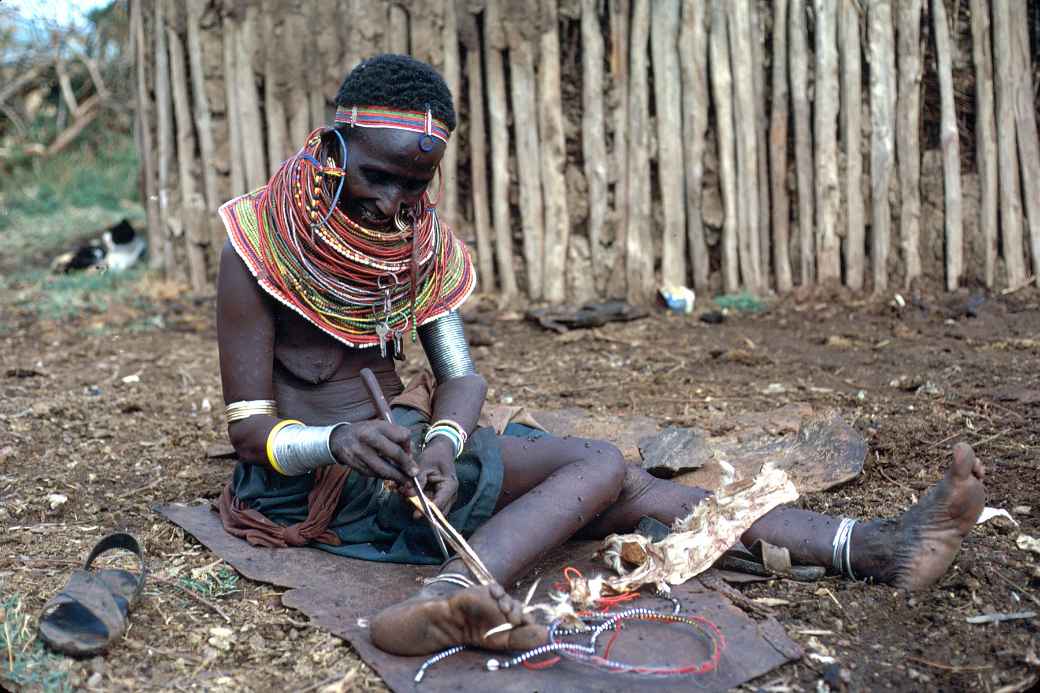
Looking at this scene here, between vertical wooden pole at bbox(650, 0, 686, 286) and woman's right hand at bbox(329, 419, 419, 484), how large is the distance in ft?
12.2

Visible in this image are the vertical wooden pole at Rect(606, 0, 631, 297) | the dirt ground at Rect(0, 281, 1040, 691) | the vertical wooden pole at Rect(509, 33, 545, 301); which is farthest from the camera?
the vertical wooden pole at Rect(509, 33, 545, 301)

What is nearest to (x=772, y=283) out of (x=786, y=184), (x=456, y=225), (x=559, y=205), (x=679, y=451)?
(x=786, y=184)

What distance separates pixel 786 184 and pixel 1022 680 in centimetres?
402

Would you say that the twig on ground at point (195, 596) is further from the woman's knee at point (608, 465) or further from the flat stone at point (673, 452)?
the flat stone at point (673, 452)

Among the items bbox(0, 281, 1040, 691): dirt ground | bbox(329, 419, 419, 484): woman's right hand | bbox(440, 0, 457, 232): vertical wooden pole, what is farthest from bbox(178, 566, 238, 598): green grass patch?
bbox(440, 0, 457, 232): vertical wooden pole

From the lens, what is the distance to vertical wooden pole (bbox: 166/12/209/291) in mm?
6422

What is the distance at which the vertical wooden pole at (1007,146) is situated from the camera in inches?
214

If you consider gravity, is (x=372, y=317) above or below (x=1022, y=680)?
above

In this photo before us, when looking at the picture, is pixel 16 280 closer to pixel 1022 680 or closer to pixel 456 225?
pixel 456 225

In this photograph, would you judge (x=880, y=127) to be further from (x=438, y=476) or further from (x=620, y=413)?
(x=438, y=476)

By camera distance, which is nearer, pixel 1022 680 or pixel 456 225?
pixel 1022 680

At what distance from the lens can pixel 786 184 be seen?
18.9 ft

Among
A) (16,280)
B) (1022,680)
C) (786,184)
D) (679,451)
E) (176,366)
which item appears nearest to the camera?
(1022,680)

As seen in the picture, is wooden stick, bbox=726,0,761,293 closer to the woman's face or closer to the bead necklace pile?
the woman's face
